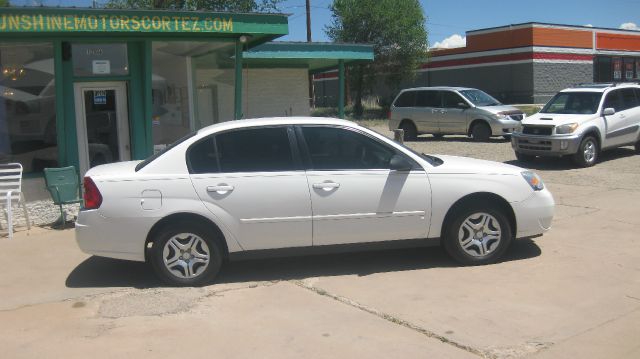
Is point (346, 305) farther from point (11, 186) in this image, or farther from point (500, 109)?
point (500, 109)

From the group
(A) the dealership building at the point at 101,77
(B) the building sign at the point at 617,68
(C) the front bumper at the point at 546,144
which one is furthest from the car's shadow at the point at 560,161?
(B) the building sign at the point at 617,68

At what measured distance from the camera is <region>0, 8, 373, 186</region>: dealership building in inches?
349

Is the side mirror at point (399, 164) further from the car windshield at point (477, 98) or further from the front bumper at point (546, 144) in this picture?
the car windshield at point (477, 98)

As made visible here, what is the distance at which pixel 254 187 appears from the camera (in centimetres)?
593

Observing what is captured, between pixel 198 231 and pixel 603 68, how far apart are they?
44.0m

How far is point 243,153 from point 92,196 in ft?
4.85

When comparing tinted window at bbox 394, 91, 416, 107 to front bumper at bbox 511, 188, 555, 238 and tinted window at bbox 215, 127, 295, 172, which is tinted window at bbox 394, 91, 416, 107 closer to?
front bumper at bbox 511, 188, 555, 238

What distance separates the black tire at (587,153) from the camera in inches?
524

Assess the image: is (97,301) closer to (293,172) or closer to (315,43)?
(293,172)

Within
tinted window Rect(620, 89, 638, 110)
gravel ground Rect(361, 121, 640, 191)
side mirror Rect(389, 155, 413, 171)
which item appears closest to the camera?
side mirror Rect(389, 155, 413, 171)

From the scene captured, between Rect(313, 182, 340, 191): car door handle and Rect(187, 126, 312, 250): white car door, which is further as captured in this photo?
Rect(313, 182, 340, 191): car door handle

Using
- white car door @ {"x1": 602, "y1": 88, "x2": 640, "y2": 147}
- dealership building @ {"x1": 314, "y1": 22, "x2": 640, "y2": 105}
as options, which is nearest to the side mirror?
white car door @ {"x1": 602, "y1": 88, "x2": 640, "y2": 147}

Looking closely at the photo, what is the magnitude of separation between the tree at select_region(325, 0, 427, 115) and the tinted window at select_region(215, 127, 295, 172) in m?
30.9

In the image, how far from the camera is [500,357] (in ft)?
14.0
